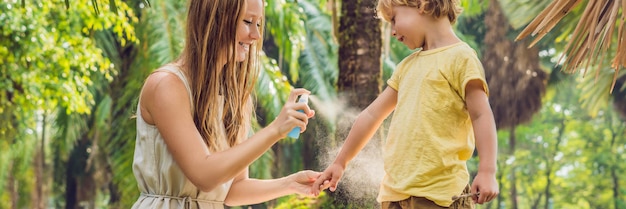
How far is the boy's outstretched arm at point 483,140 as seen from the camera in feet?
11.3

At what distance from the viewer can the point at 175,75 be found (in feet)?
11.5

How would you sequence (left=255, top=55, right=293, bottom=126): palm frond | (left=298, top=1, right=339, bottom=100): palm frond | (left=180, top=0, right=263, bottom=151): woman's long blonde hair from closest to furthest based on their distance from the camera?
1. (left=180, top=0, right=263, bottom=151): woman's long blonde hair
2. (left=255, top=55, right=293, bottom=126): palm frond
3. (left=298, top=1, right=339, bottom=100): palm frond

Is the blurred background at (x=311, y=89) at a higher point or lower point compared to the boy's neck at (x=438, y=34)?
lower

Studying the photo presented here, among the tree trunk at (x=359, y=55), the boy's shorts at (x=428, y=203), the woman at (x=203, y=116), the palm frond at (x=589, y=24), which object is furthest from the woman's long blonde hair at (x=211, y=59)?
the tree trunk at (x=359, y=55)

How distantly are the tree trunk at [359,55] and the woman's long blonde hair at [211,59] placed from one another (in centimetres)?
368

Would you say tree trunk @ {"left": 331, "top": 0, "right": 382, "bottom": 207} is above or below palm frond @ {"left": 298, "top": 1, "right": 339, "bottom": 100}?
above

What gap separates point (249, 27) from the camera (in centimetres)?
362

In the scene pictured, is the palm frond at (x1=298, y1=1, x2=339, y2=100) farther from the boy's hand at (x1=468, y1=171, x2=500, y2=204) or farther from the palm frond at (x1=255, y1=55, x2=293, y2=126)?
the boy's hand at (x1=468, y1=171, x2=500, y2=204)

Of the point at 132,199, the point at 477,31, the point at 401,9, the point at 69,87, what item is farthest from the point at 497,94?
the point at 401,9

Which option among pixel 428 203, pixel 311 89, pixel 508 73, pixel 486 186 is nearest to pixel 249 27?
pixel 428 203

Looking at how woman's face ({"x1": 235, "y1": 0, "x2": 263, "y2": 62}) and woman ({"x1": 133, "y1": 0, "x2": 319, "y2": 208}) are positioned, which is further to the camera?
woman's face ({"x1": 235, "y1": 0, "x2": 263, "y2": 62})

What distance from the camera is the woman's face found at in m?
3.60

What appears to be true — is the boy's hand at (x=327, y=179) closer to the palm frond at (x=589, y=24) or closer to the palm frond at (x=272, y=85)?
the palm frond at (x=589, y=24)

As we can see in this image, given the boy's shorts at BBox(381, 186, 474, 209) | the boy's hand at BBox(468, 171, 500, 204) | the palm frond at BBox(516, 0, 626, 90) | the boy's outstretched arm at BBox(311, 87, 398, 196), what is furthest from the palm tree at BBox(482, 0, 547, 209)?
the boy's hand at BBox(468, 171, 500, 204)
